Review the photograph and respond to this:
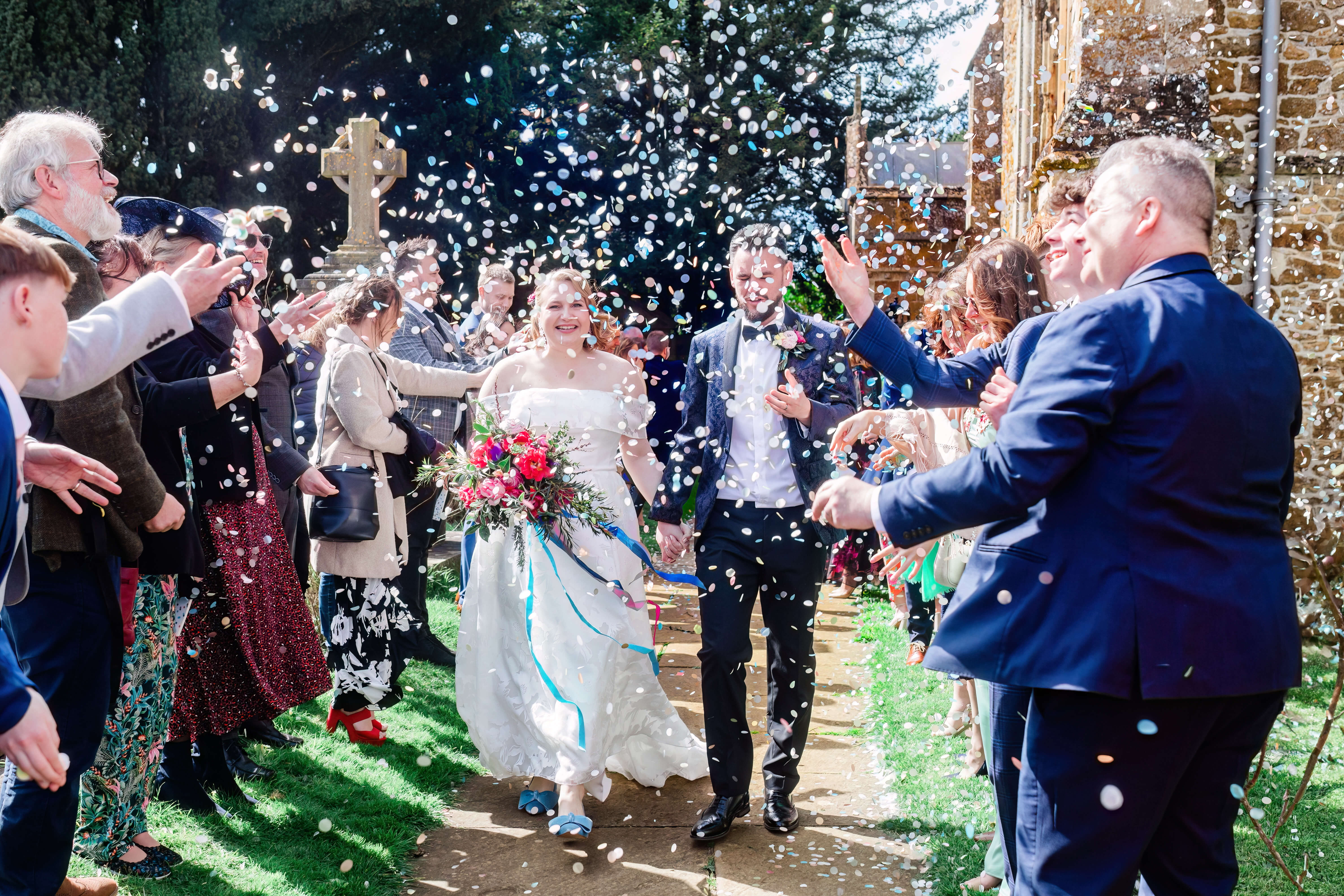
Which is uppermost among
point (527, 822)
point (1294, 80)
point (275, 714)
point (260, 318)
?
point (1294, 80)

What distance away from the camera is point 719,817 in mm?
4184

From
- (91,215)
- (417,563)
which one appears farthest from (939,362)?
Answer: (417,563)

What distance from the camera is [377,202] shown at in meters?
9.20

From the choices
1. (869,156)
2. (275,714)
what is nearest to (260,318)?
(275,714)

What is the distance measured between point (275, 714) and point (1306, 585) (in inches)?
255

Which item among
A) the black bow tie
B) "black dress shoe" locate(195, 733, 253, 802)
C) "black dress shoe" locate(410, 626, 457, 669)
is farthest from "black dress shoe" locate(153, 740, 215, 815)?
the black bow tie

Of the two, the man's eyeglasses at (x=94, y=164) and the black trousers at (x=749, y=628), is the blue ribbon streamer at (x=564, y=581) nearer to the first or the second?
the black trousers at (x=749, y=628)

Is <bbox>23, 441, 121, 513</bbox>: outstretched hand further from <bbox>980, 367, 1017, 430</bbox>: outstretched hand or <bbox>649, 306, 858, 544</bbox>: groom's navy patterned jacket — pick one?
<bbox>980, 367, 1017, 430</bbox>: outstretched hand

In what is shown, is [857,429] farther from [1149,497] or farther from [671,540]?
[1149,497]

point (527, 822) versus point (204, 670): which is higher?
point (204, 670)

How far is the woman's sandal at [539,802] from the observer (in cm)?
446

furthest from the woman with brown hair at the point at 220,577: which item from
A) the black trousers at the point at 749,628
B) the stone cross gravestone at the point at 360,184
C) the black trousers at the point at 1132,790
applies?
the stone cross gravestone at the point at 360,184

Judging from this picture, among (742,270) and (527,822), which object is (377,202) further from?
(527,822)

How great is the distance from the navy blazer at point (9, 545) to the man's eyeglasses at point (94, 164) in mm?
1314
